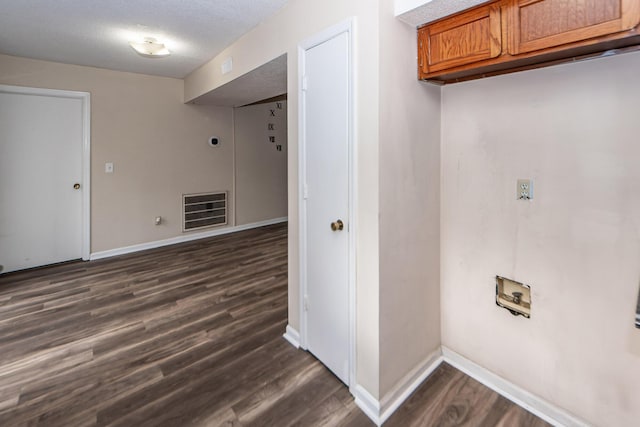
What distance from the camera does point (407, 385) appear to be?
170 cm

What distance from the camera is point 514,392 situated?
1.64 m

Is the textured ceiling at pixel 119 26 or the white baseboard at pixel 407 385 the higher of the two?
the textured ceiling at pixel 119 26

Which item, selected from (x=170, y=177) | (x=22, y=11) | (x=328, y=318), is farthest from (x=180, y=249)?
(x=328, y=318)

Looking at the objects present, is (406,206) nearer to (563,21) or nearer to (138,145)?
(563,21)

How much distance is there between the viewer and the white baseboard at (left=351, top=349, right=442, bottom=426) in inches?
60.3

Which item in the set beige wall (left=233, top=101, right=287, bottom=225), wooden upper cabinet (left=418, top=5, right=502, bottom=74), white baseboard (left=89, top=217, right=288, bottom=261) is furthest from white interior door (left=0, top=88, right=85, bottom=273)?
wooden upper cabinet (left=418, top=5, right=502, bottom=74)

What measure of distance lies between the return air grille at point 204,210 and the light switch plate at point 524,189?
14.3 ft

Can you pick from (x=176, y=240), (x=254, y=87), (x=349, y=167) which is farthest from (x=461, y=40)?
(x=176, y=240)

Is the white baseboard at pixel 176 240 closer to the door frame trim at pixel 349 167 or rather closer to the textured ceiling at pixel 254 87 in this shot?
the textured ceiling at pixel 254 87

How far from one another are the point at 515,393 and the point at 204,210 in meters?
4.47

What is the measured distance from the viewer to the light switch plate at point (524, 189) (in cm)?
153

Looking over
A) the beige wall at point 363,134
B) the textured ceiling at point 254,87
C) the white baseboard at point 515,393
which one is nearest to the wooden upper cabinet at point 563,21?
the beige wall at point 363,134

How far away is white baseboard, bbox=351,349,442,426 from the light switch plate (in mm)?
1072

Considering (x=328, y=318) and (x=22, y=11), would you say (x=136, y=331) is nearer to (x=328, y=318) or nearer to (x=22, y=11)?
(x=328, y=318)
